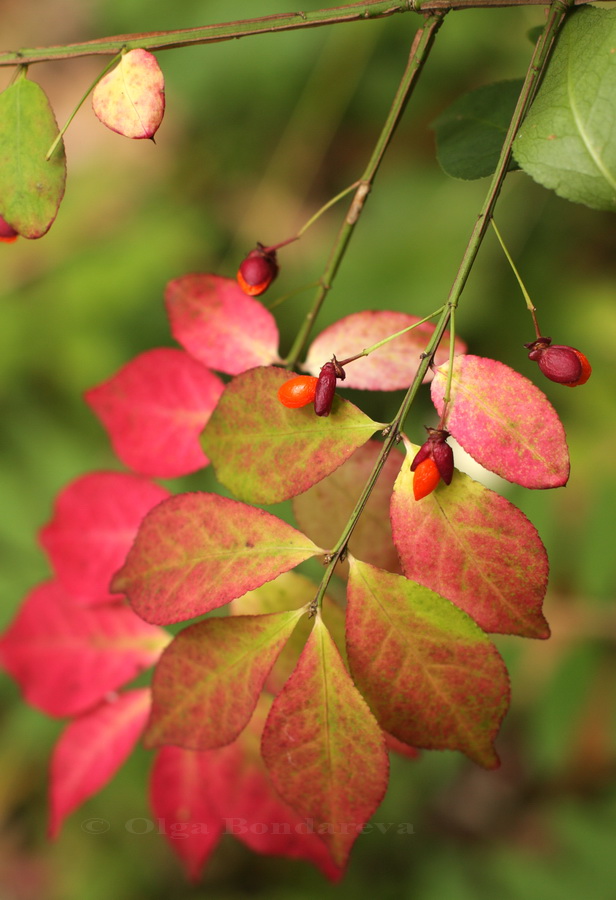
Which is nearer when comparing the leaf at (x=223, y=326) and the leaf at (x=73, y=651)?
the leaf at (x=223, y=326)

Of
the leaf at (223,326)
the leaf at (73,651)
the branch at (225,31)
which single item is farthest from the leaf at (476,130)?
the leaf at (73,651)

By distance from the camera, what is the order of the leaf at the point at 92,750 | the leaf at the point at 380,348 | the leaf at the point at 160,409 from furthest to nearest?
the leaf at the point at 92,750 < the leaf at the point at 160,409 < the leaf at the point at 380,348

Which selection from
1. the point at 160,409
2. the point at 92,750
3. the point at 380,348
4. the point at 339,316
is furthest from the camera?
the point at 339,316

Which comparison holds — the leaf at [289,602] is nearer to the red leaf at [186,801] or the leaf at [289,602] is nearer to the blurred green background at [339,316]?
the red leaf at [186,801]

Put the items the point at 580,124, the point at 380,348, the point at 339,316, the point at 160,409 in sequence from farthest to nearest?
the point at 339,316 < the point at 160,409 < the point at 380,348 < the point at 580,124

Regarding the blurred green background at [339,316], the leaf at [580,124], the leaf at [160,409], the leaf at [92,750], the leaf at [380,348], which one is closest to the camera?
the leaf at [580,124]

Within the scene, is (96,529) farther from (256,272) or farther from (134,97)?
(134,97)

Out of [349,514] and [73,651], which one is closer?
[349,514]

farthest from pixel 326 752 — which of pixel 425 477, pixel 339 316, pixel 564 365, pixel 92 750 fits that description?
pixel 339 316
